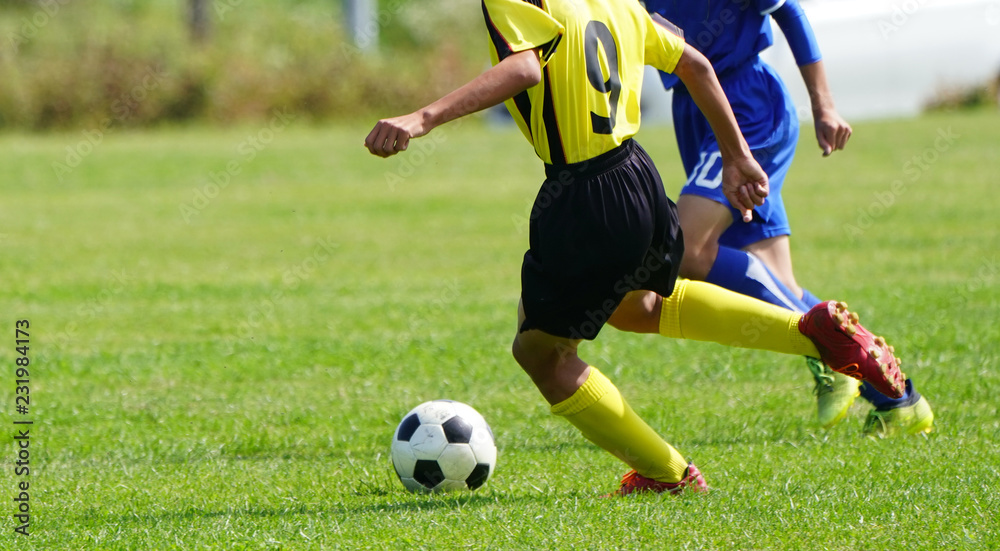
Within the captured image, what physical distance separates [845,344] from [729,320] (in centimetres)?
35

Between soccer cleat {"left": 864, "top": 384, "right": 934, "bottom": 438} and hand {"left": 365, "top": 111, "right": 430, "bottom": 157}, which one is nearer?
hand {"left": 365, "top": 111, "right": 430, "bottom": 157}

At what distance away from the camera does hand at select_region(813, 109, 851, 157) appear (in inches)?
Answer: 172

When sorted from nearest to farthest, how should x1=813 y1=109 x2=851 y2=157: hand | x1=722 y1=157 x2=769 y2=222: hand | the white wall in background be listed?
x1=722 y1=157 x2=769 y2=222: hand, x1=813 y1=109 x2=851 y2=157: hand, the white wall in background

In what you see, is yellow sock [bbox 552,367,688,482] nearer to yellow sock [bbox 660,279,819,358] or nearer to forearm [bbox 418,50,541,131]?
yellow sock [bbox 660,279,819,358]

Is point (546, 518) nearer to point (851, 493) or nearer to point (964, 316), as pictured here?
point (851, 493)

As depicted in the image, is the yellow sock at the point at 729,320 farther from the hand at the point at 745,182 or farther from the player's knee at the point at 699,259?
the player's knee at the point at 699,259

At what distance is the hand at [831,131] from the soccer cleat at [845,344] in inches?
40.5

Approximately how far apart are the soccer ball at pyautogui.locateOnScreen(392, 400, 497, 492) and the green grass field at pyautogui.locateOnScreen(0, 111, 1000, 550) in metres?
0.08

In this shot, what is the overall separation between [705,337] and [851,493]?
2.11 feet

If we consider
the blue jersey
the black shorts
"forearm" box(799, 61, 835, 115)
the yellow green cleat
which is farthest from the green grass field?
the blue jersey

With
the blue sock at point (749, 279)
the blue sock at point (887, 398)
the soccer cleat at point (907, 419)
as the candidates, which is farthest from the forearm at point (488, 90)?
the soccer cleat at point (907, 419)

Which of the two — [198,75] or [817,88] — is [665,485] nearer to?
[817,88]

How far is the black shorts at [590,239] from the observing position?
10.7ft

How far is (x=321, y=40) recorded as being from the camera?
83.8 ft
